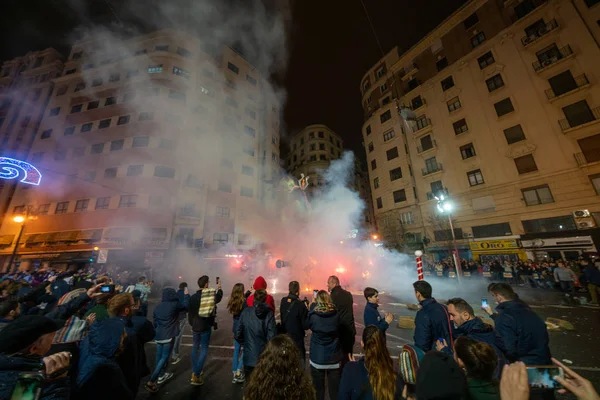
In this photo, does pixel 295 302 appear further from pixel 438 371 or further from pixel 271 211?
pixel 271 211

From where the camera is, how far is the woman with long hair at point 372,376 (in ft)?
6.49

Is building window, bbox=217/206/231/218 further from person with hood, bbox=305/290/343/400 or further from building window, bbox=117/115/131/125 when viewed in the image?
person with hood, bbox=305/290/343/400

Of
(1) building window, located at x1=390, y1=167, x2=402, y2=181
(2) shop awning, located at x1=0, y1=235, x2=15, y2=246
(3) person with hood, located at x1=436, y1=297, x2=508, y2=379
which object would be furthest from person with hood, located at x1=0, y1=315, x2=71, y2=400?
(2) shop awning, located at x1=0, y1=235, x2=15, y2=246

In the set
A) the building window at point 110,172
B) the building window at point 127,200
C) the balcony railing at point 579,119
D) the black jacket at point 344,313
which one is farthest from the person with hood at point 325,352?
the building window at point 110,172

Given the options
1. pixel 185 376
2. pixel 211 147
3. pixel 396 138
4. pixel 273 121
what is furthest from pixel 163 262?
pixel 396 138

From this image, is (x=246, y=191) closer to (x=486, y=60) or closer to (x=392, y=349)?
(x=392, y=349)

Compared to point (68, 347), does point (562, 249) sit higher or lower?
higher

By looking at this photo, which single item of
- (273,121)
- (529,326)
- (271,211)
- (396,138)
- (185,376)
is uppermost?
(273,121)

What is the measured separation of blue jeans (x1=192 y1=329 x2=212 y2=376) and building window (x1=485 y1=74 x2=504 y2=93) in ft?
98.1

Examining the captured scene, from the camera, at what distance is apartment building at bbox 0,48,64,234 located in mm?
27844

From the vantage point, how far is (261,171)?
32.7 m

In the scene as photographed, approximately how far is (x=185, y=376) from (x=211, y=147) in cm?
2474

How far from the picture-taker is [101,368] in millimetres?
2127

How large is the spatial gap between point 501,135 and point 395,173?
34.6 ft
